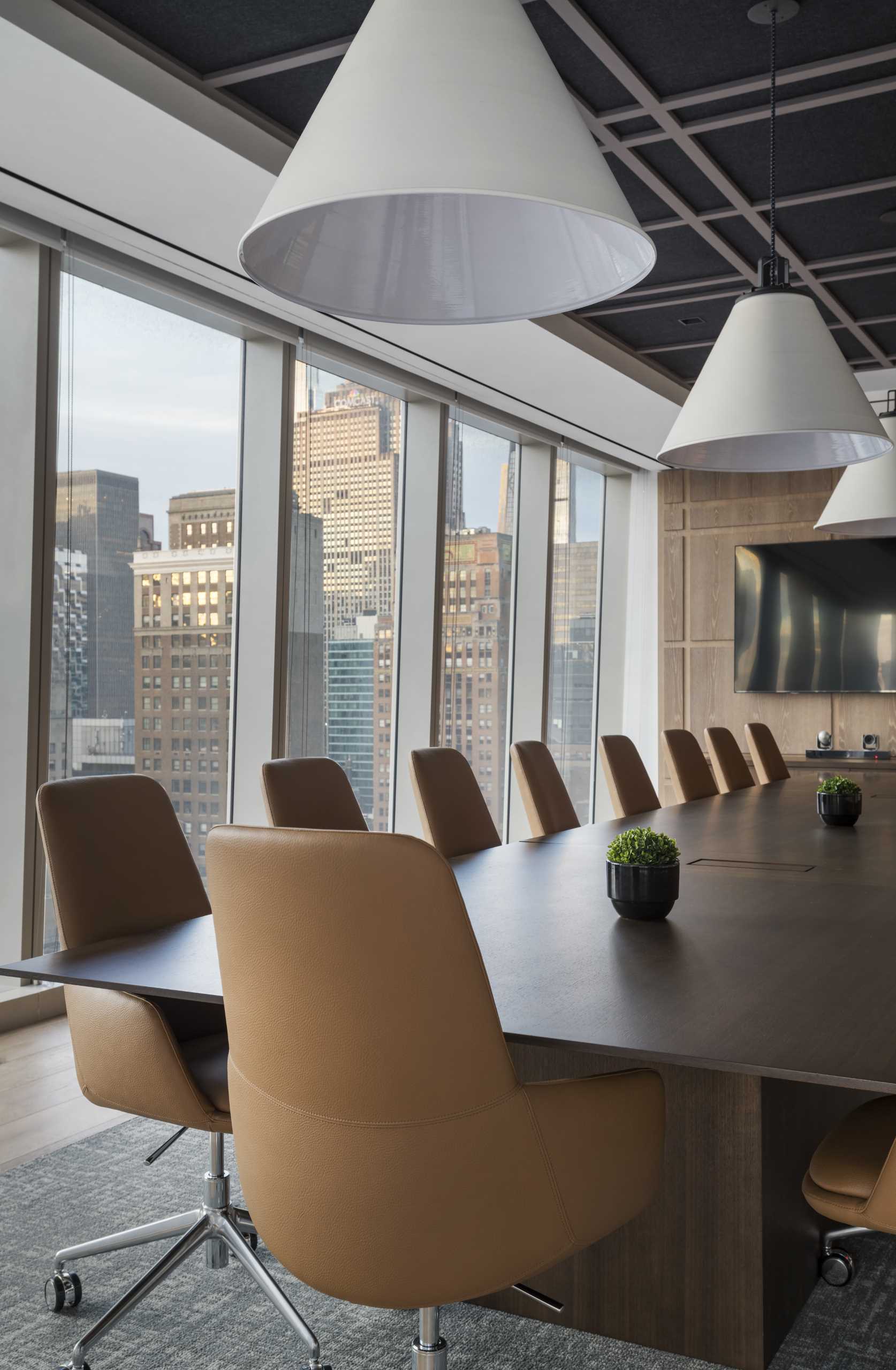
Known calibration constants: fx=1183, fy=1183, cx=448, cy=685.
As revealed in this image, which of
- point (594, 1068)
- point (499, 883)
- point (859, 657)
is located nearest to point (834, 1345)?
point (594, 1068)

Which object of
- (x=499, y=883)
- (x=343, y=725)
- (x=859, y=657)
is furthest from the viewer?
(x=859, y=657)

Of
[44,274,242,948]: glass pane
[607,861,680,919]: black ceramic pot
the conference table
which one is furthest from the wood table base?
[44,274,242,948]: glass pane

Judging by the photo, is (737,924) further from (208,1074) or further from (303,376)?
(303,376)

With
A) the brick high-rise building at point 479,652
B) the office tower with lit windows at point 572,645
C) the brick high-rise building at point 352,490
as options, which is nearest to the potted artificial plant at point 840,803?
the brick high-rise building at point 352,490

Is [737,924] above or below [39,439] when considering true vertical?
below

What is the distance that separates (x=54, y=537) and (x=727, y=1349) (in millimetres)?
3767

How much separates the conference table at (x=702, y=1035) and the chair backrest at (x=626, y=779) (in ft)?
6.60

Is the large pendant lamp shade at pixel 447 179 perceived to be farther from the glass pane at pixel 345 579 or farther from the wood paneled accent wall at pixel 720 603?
the wood paneled accent wall at pixel 720 603

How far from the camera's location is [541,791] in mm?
4438

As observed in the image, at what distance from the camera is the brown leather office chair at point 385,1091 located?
149cm

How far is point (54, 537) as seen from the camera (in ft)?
15.5

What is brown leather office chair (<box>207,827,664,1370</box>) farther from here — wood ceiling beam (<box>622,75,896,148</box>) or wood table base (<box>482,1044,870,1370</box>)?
wood ceiling beam (<box>622,75,896,148</box>)

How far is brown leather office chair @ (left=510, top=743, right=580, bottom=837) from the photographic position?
4375mm

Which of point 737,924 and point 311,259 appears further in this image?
point 737,924
